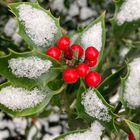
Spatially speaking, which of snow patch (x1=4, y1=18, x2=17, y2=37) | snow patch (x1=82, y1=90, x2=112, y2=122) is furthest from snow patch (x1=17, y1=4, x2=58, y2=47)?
snow patch (x1=4, y1=18, x2=17, y2=37)

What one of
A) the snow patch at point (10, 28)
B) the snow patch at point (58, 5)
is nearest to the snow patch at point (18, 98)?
the snow patch at point (10, 28)

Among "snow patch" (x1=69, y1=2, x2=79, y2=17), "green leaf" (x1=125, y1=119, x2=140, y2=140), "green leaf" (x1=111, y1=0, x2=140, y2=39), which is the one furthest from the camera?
"snow patch" (x1=69, y1=2, x2=79, y2=17)

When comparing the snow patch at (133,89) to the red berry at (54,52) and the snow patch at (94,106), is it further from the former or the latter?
the red berry at (54,52)

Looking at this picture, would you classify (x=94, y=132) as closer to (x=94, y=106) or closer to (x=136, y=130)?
(x=94, y=106)

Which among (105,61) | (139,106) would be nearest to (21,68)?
(139,106)

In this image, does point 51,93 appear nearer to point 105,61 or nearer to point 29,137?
point 105,61

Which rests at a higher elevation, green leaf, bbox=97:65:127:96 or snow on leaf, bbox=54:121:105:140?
green leaf, bbox=97:65:127:96

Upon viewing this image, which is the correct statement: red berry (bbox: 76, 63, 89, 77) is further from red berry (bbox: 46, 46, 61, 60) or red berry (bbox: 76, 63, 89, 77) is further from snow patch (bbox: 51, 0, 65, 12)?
snow patch (bbox: 51, 0, 65, 12)

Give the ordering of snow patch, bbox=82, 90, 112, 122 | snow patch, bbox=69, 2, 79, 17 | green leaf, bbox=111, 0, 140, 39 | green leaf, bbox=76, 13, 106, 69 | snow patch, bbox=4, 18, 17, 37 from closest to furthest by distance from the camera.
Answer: snow patch, bbox=82, 90, 112, 122
green leaf, bbox=76, 13, 106, 69
green leaf, bbox=111, 0, 140, 39
snow patch, bbox=4, 18, 17, 37
snow patch, bbox=69, 2, 79, 17
